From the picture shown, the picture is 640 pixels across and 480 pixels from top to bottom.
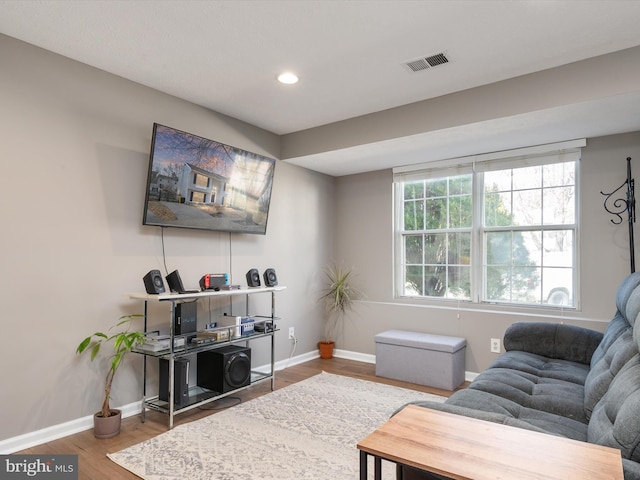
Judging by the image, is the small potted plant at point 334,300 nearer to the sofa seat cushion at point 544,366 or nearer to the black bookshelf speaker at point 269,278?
the black bookshelf speaker at point 269,278

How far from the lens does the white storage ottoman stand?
12.6 ft

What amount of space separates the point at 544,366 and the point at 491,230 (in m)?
1.75

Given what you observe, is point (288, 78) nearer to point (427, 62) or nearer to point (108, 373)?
point (427, 62)

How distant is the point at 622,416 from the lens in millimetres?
1309

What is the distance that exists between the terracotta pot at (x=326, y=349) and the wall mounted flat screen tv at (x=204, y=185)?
1761mm

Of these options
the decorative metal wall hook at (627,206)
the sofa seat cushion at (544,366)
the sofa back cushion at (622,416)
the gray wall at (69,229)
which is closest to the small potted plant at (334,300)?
the gray wall at (69,229)

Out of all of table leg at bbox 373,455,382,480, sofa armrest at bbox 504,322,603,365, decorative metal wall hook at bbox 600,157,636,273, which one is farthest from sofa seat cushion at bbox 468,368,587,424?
decorative metal wall hook at bbox 600,157,636,273

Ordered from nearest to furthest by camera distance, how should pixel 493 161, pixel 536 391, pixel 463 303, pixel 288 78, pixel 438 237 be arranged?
pixel 536 391, pixel 288 78, pixel 493 161, pixel 463 303, pixel 438 237

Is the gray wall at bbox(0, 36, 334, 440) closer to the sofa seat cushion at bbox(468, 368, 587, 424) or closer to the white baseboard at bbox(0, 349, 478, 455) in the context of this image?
the white baseboard at bbox(0, 349, 478, 455)

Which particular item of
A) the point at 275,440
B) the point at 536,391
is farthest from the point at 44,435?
the point at 536,391

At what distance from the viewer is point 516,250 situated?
412cm

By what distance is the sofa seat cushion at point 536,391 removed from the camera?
205 centimetres

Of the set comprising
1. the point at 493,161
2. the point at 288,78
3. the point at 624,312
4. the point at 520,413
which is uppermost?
the point at 288,78

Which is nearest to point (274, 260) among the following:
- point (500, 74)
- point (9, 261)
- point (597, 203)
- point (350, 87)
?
point (350, 87)
